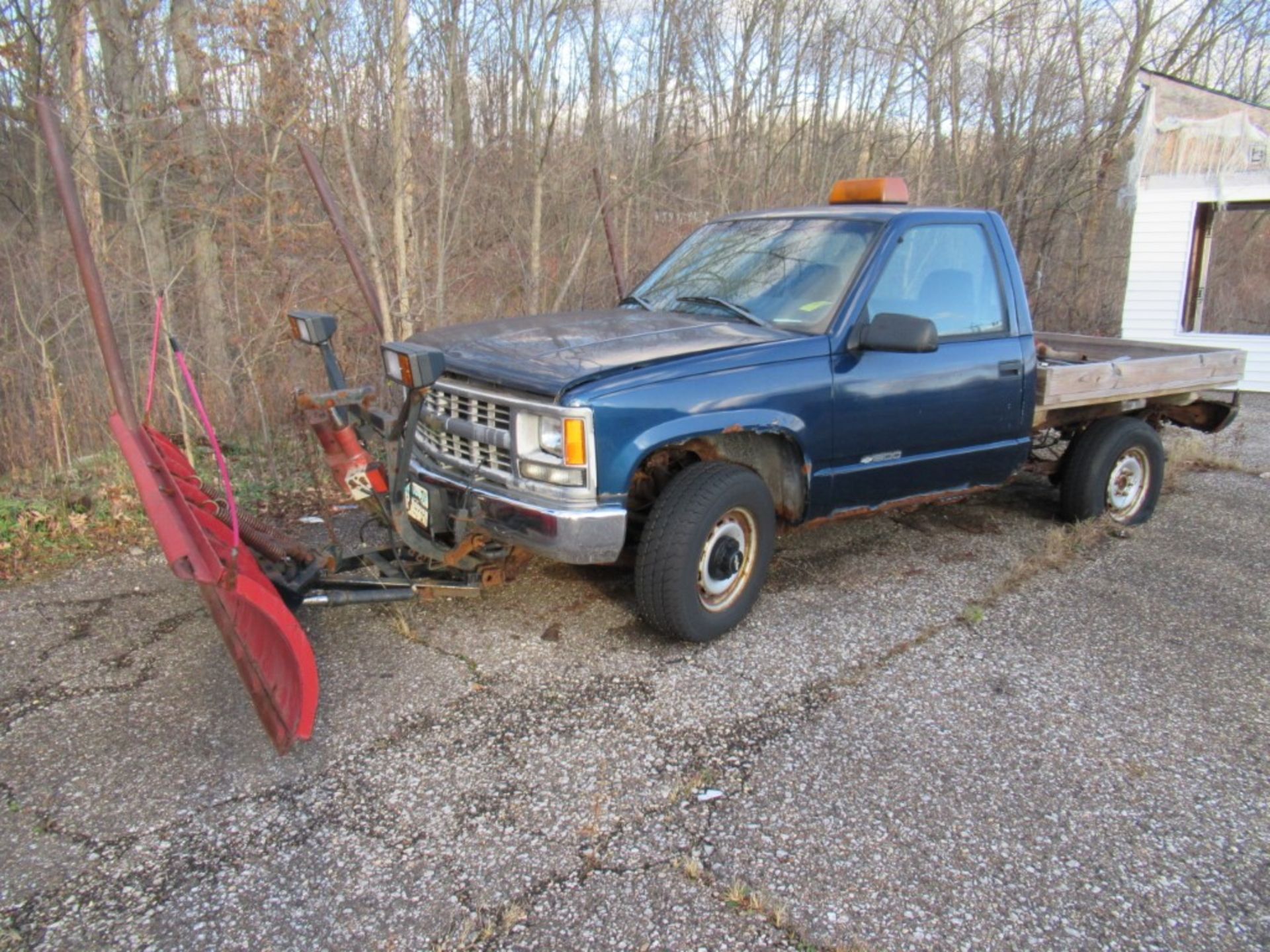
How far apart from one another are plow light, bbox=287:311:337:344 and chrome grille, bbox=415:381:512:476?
47 cm

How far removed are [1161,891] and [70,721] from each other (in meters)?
3.73

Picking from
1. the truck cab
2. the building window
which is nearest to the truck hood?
the truck cab

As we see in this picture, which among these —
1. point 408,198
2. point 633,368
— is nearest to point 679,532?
point 633,368

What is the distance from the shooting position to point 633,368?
370 centimetres

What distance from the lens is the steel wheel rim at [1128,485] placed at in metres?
5.99

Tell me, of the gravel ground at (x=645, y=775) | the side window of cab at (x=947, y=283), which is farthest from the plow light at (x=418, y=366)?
the side window of cab at (x=947, y=283)

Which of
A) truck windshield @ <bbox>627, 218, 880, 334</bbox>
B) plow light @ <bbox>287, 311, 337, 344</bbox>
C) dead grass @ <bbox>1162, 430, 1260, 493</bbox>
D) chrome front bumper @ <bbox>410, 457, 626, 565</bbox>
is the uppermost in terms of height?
truck windshield @ <bbox>627, 218, 880, 334</bbox>

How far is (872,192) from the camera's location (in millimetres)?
5273

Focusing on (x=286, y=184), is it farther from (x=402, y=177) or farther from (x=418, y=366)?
(x=418, y=366)

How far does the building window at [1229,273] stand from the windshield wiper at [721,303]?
10.9m

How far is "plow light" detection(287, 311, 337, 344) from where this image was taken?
367 centimetres

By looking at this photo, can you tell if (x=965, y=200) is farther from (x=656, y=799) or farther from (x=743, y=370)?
(x=656, y=799)

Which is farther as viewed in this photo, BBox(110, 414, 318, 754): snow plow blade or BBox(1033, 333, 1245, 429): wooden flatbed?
BBox(1033, 333, 1245, 429): wooden flatbed

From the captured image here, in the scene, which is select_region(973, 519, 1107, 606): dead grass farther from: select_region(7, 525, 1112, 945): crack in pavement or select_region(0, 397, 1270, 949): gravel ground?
select_region(7, 525, 1112, 945): crack in pavement
